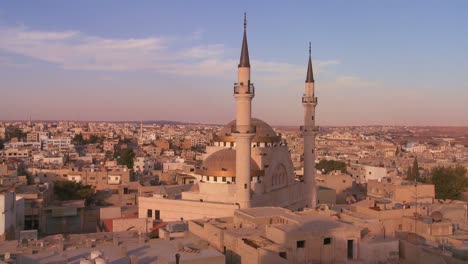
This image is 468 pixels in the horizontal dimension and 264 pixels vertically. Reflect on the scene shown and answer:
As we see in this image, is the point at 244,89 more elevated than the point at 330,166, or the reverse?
the point at 244,89

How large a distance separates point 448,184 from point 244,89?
22.5 m

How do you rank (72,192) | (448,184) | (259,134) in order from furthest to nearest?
(448,184)
(72,192)
(259,134)

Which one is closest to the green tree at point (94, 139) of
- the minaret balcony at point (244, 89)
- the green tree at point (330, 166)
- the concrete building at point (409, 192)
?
the green tree at point (330, 166)

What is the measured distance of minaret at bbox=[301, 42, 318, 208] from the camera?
30891 mm

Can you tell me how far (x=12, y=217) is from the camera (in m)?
24.8

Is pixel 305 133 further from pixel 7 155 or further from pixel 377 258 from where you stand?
pixel 7 155

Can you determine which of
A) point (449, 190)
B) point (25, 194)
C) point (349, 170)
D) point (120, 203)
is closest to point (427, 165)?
point (349, 170)

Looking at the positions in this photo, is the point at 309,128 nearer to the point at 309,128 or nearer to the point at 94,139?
the point at 309,128

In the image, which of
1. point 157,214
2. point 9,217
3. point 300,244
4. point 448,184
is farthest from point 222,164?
point 448,184

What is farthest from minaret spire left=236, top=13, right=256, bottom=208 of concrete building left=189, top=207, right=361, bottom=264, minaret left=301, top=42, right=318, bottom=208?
minaret left=301, top=42, right=318, bottom=208

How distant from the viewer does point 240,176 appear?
2427cm

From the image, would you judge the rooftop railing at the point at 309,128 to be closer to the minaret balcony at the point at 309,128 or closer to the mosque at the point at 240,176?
the minaret balcony at the point at 309,128

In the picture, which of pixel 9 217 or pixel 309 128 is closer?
→ pixel 9 217

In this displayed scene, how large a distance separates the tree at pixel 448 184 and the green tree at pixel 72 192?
25.1 meters
